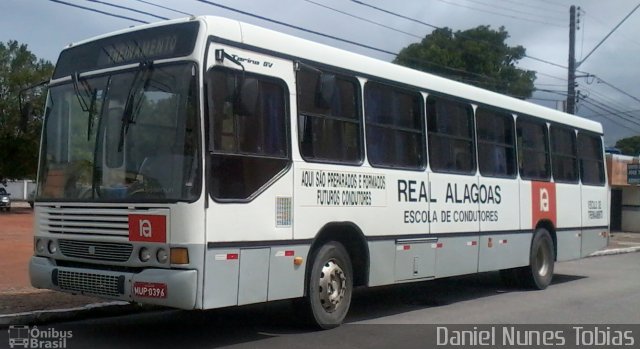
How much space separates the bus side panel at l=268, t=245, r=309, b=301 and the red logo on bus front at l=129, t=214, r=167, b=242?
4.25 ft

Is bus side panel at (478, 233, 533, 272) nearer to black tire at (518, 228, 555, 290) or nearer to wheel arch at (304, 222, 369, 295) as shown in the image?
black tire at (518, 228, 555, 290)

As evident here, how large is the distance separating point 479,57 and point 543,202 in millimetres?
31221

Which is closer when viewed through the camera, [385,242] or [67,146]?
[67,146]

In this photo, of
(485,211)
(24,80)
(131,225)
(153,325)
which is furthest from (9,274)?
(24,80)

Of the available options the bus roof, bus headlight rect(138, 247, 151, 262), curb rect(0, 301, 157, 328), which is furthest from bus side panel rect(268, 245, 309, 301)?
curb rect(0, 301, 157, 328)

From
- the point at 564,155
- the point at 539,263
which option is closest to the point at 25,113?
the point at 539,263

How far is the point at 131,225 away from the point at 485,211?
645cm

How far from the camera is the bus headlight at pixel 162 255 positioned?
7.07m

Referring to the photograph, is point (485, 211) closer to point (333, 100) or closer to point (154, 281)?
point (333, 100)

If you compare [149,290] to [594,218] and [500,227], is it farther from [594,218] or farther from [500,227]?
[594,218]

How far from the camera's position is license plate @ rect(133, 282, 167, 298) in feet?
22.9

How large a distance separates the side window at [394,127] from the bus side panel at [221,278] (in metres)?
2.77

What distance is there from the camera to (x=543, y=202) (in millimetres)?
13523

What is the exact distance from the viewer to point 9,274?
42.7ft
